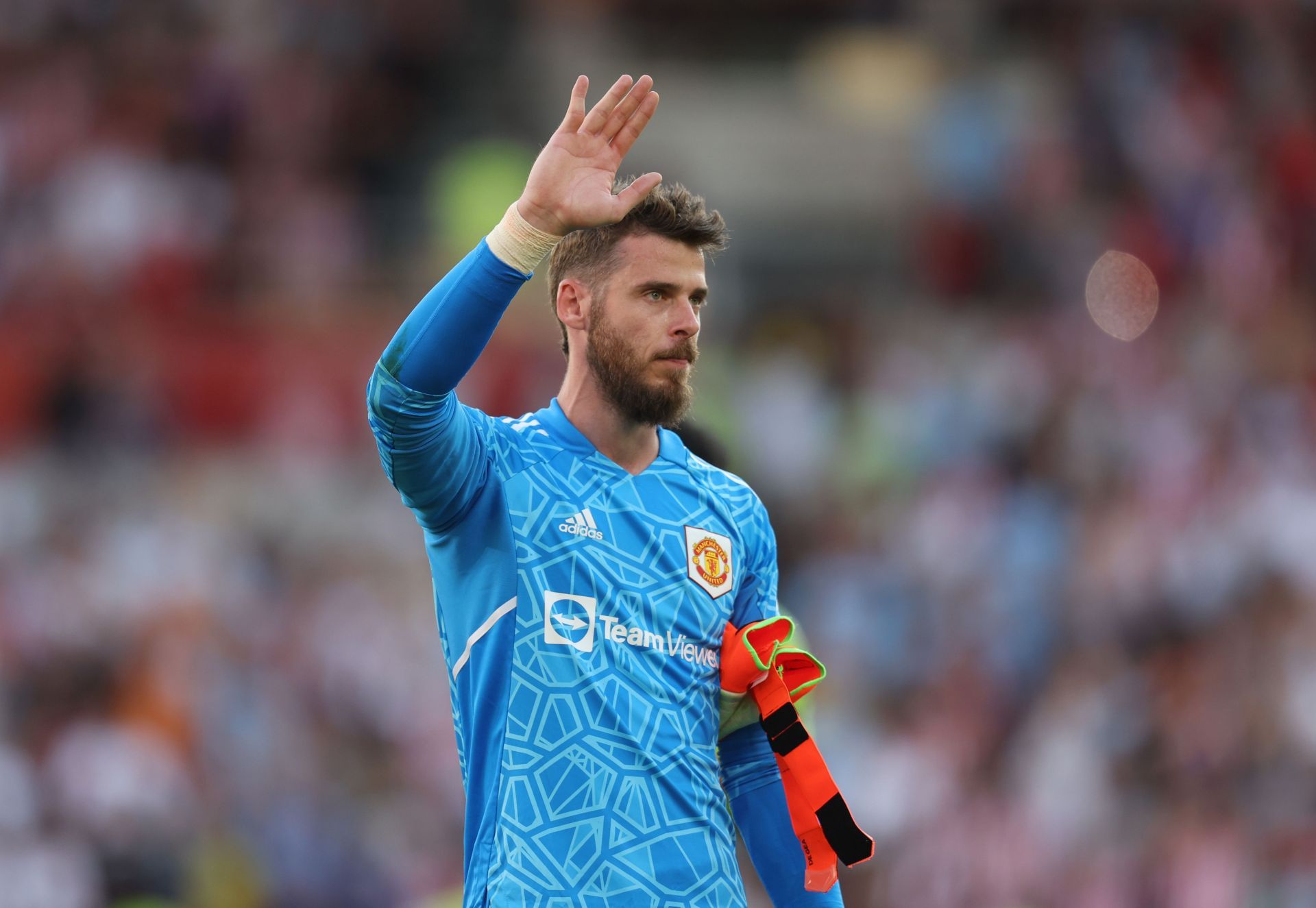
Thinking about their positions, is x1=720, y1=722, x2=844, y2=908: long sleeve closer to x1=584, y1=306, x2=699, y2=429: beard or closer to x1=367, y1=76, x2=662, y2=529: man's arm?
x1=584, y1=306, x2=699, y2=429: beard

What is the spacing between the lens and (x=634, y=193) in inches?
150

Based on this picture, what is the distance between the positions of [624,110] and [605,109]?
0.16ft

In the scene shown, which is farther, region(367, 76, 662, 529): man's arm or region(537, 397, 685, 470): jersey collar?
region(537, 397, 685, 470): jersey collar

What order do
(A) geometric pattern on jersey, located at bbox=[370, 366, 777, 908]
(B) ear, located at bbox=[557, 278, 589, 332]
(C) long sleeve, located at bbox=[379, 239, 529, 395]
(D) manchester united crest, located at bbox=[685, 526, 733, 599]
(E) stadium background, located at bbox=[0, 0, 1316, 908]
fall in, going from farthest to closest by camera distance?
(E) stadium background, located at bbox=[0, 0, 1316, 908], (B) ear, located at bbox=[557, 278, 589, 332], (D) manchester united crest, located at bbox=[685, 526, 733, 599], (A) geometric pattern on jersey, located at bbox=[370, 366, 777, 908], (C) long sleeve, located at bbox=[379, 239, 529, 395]

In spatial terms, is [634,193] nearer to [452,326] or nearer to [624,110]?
[624,110]

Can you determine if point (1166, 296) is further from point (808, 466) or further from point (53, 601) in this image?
point (53, 601)

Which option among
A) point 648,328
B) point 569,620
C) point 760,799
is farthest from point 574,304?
point 760,799

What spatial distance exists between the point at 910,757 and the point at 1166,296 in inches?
162

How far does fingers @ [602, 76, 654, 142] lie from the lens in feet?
12.6

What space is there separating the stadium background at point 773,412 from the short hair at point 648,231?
18.5 feet

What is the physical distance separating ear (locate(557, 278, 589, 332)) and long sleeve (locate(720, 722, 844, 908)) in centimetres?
101

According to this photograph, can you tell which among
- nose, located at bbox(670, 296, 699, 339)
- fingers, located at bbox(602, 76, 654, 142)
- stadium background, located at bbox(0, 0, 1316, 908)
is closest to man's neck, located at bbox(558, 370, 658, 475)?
nose, located at bbox(670, 296, 699, 339)

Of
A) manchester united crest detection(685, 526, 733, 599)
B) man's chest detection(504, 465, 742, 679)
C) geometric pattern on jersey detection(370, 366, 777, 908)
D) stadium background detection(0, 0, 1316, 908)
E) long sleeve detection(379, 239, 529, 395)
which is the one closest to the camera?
long sleeve detection(379, 239, 529, 395)

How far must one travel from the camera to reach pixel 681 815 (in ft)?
12.8
